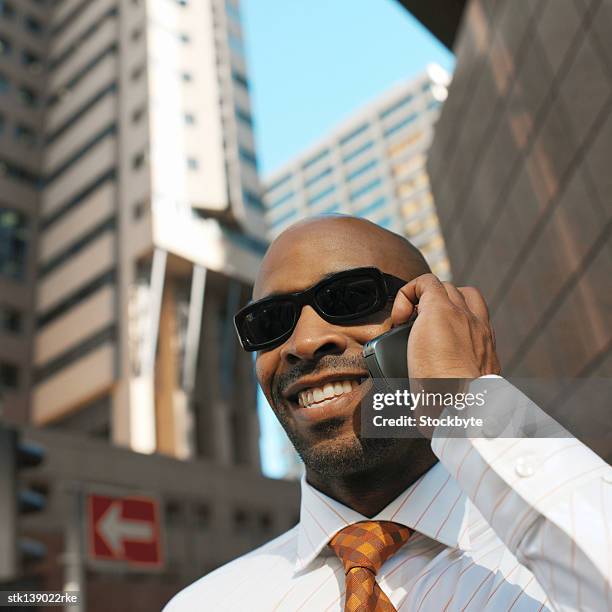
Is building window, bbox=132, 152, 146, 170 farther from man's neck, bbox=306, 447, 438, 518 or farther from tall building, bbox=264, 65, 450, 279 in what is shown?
tall building, bbox=264, 65, 450, 279

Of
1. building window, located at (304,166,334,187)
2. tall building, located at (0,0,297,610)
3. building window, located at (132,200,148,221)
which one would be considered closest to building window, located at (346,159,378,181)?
building window, located at (304,166,334,187)

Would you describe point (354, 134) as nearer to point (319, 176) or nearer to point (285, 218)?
point (319, 176)

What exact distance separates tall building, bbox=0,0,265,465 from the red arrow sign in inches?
1146

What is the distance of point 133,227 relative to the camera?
38250mm

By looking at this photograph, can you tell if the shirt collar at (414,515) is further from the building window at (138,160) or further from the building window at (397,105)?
the building window at (397,105)

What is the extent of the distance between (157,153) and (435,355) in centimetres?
4006

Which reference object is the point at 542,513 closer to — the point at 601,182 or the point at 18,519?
the point at 18,519

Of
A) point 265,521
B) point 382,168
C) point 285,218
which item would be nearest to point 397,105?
point 382,168

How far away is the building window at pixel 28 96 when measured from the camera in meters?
47.0

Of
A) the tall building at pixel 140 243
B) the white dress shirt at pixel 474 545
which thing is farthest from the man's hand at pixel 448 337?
the tall building at pixel 140 243

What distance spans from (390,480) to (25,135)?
49546 millimetres

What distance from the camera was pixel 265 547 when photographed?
80.9 inches

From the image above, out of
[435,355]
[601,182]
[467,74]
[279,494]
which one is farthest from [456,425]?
[279,494]

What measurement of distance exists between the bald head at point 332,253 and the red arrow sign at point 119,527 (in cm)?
373
